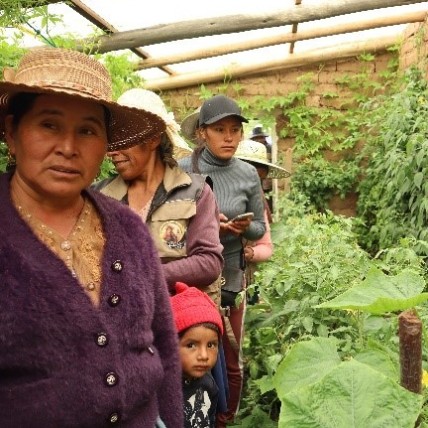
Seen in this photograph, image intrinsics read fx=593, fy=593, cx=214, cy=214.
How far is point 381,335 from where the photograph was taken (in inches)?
93.7

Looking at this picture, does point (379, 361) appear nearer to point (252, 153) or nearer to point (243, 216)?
point (243, 216)

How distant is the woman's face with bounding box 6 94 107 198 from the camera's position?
4.23 ft

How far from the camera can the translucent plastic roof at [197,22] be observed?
15.7 ft

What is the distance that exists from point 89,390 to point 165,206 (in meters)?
1.03

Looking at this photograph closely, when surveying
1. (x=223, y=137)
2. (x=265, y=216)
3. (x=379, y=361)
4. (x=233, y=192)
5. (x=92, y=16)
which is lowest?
(x=379, y=361)

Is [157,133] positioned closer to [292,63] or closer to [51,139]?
[51,139]

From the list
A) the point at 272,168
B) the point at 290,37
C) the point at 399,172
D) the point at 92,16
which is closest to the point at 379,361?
the point at 272,168

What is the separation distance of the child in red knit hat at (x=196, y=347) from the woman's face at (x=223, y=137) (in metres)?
0.98

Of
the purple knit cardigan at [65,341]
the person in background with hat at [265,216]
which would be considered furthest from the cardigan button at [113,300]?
the person in background with hat at [265,216]

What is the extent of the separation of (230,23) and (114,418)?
4.70 m

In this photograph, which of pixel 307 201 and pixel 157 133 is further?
pixel 307 201

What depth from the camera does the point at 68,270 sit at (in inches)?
49.7

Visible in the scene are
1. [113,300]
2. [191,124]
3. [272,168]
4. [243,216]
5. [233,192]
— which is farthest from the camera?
[272,168]

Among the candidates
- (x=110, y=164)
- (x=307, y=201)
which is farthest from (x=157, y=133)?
(x=307, y=201)
